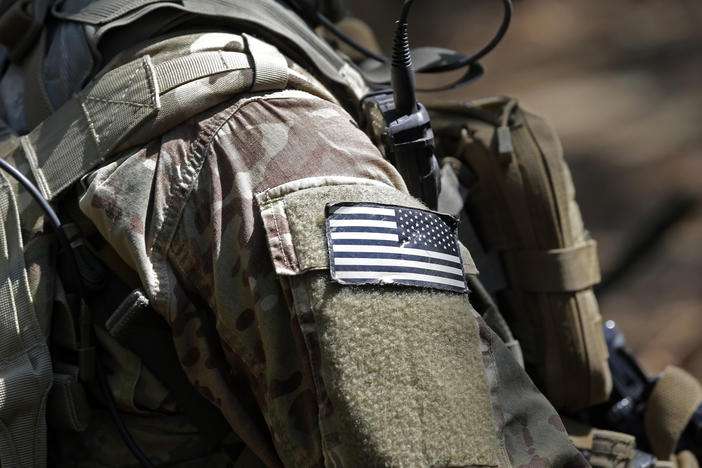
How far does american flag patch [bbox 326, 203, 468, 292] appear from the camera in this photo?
0.84 m

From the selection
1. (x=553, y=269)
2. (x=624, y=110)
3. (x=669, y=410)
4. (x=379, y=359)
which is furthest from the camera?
(x=624, y=110)

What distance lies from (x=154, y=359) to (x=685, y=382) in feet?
3.70

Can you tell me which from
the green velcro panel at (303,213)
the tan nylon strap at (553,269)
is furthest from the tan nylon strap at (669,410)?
the green velcro panel at (303,213)

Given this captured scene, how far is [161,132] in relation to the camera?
3.13 ft

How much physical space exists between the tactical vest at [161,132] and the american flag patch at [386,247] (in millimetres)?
240

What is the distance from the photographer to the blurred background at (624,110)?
3.03 metres

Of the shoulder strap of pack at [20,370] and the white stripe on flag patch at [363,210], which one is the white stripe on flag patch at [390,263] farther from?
the shoulder strap of pack at [20,370]

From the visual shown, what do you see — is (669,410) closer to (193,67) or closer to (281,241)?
(281,241)

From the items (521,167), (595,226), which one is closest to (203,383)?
(521,167)

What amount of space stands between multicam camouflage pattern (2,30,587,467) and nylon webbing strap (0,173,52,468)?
31mm

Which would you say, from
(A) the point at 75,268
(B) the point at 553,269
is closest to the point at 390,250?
(A) the point at 75,268

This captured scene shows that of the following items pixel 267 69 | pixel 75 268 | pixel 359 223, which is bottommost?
pixel 75 268

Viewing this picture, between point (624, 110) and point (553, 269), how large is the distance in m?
2.35

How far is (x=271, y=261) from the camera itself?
2.80 feet
